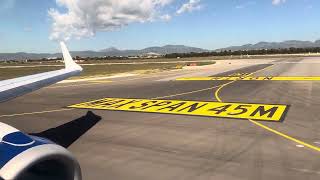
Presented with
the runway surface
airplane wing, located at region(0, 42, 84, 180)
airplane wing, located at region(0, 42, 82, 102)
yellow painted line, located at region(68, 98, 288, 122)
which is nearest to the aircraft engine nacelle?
airplane wing, located at region(0, 42, 84, 180)

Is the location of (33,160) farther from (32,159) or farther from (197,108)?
(197,108)

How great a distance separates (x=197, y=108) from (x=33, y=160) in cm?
1841

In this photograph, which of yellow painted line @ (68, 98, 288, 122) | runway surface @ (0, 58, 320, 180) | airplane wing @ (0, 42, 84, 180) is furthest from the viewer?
yellow painted line @ (68, 98, 288, 122)

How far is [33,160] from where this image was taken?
5.85m

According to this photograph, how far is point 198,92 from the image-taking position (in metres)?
32.5

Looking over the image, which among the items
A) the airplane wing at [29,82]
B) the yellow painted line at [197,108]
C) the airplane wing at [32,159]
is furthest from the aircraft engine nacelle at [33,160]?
the yellow painted line at [197,108]

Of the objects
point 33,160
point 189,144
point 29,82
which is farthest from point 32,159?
point 189,144

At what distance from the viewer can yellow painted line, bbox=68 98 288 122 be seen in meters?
20.9

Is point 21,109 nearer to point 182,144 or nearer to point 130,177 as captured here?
point 182,144

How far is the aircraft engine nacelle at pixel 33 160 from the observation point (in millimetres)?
5668

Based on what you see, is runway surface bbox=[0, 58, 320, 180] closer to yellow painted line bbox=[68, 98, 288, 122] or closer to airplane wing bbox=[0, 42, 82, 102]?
yellow painted line bbox=[68, 98, 288, 122]

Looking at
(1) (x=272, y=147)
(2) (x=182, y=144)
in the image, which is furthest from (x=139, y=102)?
(1) (x=272, y=147)

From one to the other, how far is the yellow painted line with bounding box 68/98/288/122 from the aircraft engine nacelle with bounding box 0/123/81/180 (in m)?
15.0

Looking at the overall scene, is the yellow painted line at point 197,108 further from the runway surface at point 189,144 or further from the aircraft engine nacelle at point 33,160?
the aircraft engine nacelle at point 33,160
